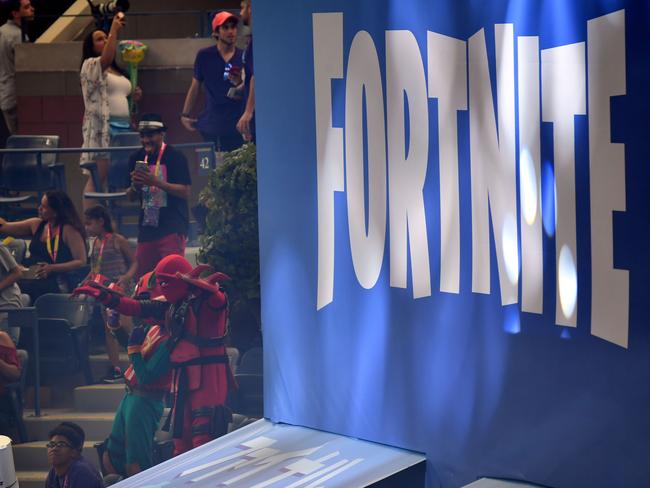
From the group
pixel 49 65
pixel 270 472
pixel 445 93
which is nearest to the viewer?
pixel 445 93

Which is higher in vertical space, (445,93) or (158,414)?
(445,93)

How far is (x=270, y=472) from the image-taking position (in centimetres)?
273

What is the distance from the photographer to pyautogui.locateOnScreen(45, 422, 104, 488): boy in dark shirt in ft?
15.3

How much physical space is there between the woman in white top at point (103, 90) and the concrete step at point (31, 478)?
2.00m

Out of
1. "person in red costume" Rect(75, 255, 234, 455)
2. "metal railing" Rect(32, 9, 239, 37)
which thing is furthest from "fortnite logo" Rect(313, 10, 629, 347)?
"metal railing" Rect(32, 9, 239, 37)

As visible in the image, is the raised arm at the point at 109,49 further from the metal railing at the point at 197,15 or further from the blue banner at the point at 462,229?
the blue banner at the point at 462,229

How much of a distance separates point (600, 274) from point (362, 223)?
74 centimetres

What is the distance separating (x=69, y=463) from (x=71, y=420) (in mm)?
638

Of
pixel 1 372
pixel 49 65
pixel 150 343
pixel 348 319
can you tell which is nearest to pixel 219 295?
pixel 150 343

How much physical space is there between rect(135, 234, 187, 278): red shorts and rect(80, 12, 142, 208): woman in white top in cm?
150

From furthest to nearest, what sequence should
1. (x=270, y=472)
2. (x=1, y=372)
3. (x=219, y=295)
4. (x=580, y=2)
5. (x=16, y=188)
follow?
(x=16, y=188) < (x=1, y=372) < (x=219, y=295) < (x=270, y=472) < (x=580, y=2)

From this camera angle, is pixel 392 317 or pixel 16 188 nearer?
pixel 392 317

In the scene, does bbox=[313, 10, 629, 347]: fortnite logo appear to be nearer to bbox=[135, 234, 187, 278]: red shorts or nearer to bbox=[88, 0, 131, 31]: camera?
bbox=[135, 234, 187, 278]: red shorts

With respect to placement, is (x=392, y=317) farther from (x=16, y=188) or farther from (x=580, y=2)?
(x=16, y=188)
